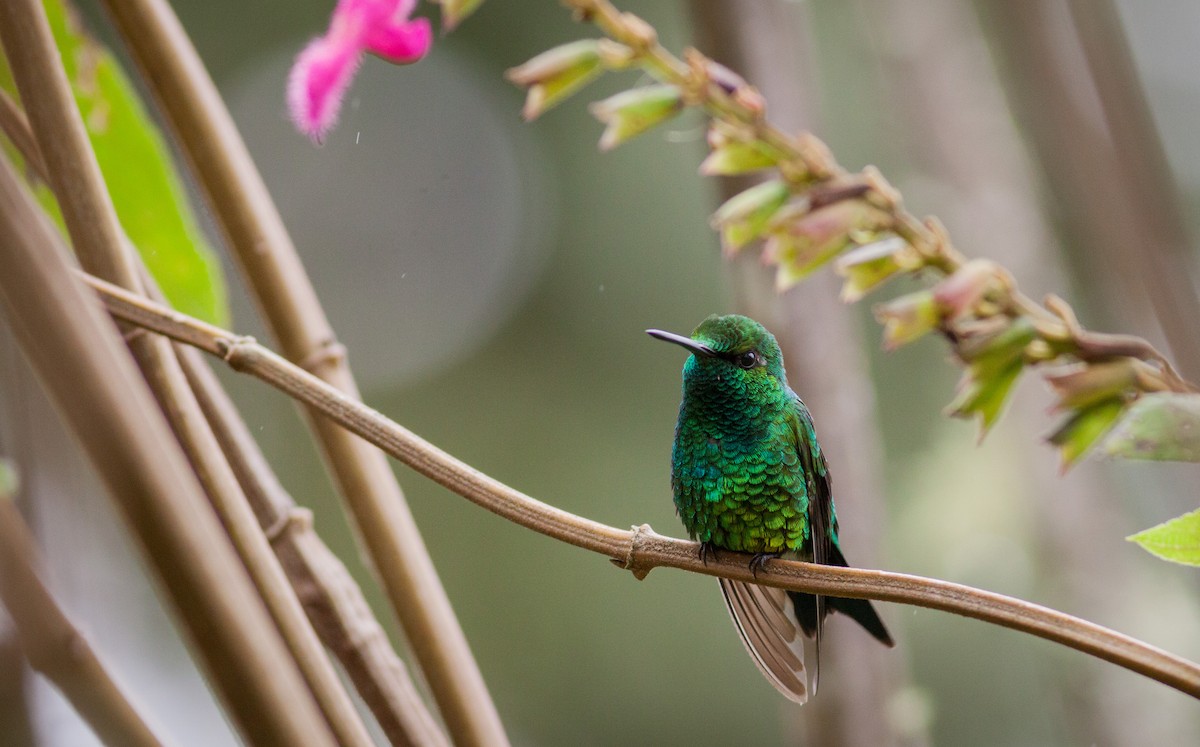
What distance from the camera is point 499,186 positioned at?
200cm

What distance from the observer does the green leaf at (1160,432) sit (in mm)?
516

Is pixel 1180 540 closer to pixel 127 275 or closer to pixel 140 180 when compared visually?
pixel 127 275

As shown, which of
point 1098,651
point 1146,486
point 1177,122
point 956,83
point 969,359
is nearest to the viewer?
point 1098,651

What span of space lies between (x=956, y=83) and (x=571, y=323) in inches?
44.6

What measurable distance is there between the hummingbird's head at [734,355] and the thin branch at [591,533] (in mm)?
244

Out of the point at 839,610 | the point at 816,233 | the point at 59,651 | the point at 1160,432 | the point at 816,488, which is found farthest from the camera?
the point at 816,488

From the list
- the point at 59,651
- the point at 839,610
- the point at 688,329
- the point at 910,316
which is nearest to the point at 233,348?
the point at 59,651

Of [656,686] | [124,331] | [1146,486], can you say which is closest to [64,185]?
[124,331]

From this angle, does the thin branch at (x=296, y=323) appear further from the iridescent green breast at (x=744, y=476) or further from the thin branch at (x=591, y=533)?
the iridescent green breast at (x=744, y=476)

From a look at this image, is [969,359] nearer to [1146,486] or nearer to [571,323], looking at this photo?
[1146,486]

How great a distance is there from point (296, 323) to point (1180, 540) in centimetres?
47

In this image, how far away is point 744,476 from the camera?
90 cm

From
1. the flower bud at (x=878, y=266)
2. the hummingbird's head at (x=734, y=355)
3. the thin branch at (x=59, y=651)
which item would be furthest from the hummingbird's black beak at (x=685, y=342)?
the thin branch at (x=59, y=651)

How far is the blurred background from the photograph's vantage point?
959 mm
